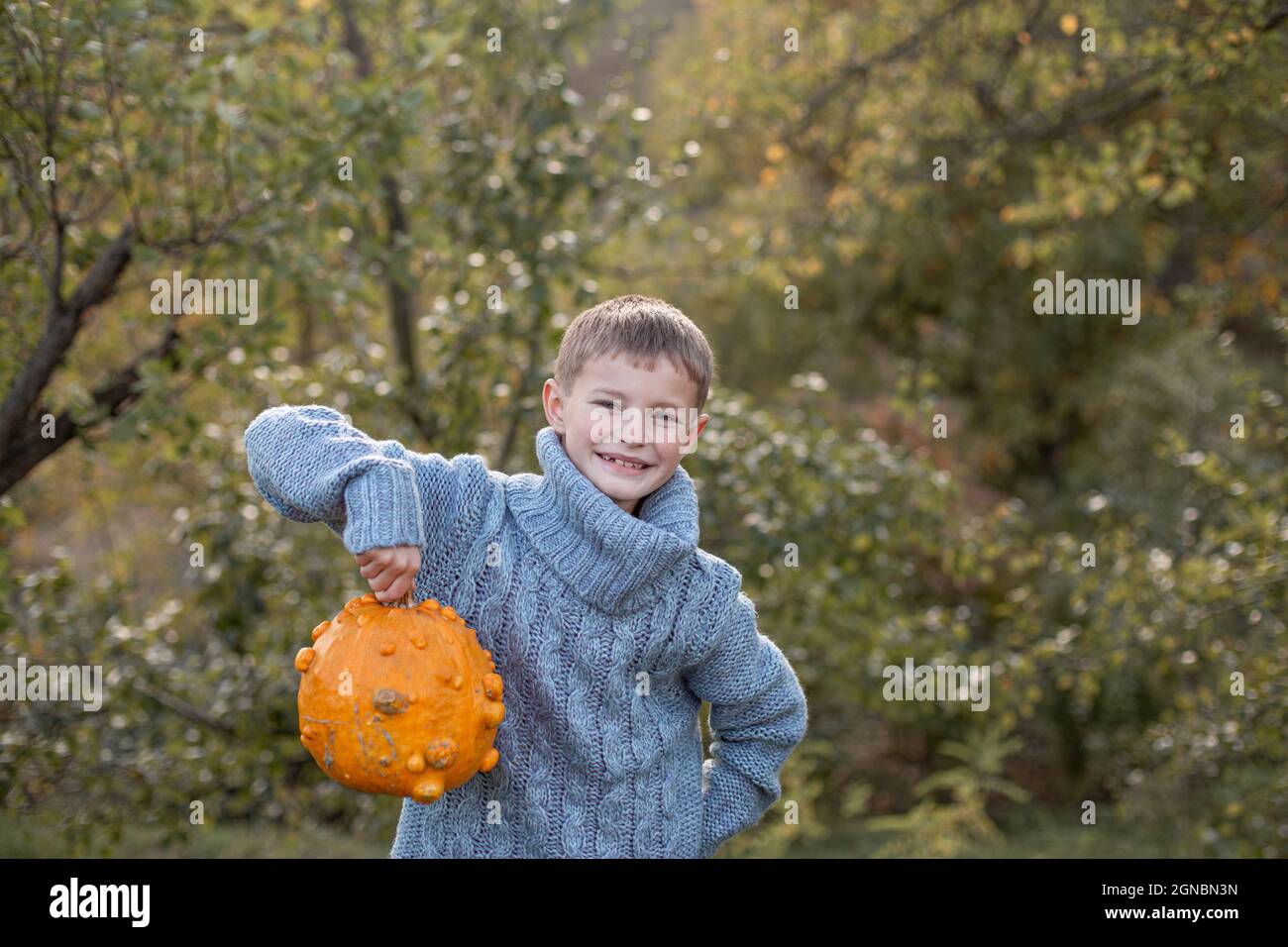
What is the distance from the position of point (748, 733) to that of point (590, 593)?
505 millimetres

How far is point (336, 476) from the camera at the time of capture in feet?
6.66

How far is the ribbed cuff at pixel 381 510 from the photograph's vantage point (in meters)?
1.97

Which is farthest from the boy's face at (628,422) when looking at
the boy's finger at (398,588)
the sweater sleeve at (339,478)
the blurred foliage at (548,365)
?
the blurred foliage at (548,365)

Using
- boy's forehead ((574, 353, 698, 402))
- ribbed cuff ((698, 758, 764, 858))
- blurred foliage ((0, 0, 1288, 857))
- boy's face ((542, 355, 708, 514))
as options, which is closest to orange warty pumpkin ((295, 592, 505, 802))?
boy's face ((542, 355, 708, 514))

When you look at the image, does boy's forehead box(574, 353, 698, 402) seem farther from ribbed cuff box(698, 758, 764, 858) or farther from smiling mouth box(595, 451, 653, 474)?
ribbed cuff box(698, 758, 764, 858)

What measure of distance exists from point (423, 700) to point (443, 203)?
11.7 feet

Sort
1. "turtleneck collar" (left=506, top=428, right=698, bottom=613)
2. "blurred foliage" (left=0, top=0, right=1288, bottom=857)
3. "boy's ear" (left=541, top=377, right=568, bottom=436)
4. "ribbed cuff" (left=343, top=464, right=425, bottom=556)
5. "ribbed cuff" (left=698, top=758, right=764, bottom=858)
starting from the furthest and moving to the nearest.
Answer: "blurred foliage" (left=0, top=0, right=1288, bottom=857) < "ribbed cuff" (left=698, top=758, right=764, bottom=858) < "boy's ear" (left=541, top=377, right=568, bottom=436) < "turtleneck collar" (left=506, top=428, right=698, bottom=613) < "ribbed cuff" (left=343, top=464, right=425, bottom=556)

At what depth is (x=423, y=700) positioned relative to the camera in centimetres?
206

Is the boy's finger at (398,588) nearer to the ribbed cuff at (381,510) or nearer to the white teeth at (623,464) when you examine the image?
the ribbed cuff at (381,510)

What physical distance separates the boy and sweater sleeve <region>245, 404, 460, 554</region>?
11 mm

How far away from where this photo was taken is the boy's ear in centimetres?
237

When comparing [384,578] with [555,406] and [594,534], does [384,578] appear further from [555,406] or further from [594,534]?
[555,406]
